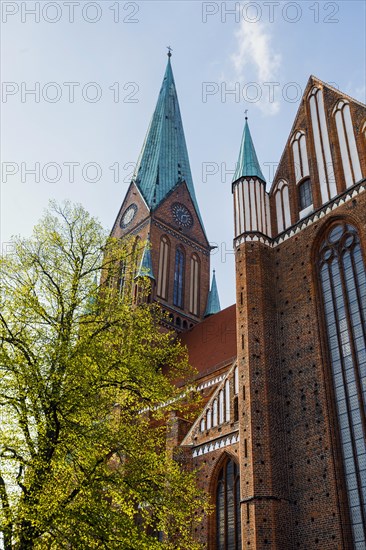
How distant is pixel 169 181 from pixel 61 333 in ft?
94.5

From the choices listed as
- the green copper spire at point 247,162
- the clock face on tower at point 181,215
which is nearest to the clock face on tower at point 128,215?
the clock face on tower at point 181,215

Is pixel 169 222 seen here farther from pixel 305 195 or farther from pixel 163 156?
pixel 305 195

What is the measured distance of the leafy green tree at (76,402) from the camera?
869 centimetres

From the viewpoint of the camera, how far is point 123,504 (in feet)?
32.0

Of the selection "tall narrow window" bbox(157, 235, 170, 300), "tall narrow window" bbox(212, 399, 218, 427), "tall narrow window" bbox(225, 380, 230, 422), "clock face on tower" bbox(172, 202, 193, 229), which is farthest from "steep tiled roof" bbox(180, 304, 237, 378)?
"clock face on tower" bbox(172, 202, 193, 229)

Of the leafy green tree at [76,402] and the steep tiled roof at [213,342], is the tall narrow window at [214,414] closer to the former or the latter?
the steep tiled roof at [213,342]

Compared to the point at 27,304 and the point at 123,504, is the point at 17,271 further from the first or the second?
the point at 123,504

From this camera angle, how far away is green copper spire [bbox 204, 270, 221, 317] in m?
35.0

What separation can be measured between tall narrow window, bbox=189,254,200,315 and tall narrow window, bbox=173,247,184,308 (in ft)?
2.31

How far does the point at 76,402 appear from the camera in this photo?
30.9 feet

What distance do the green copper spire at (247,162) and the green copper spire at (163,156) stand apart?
15954 mm

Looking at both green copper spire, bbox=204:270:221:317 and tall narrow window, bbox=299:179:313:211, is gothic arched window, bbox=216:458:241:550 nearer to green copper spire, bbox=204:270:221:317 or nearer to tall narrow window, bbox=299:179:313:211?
tall narrow window, bbox=299:179:313:211

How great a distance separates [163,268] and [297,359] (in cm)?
2019

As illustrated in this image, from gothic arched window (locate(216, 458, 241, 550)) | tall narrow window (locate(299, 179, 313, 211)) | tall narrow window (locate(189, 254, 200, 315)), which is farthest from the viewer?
tall narrow window (locate(189, 254, 200, 315))
